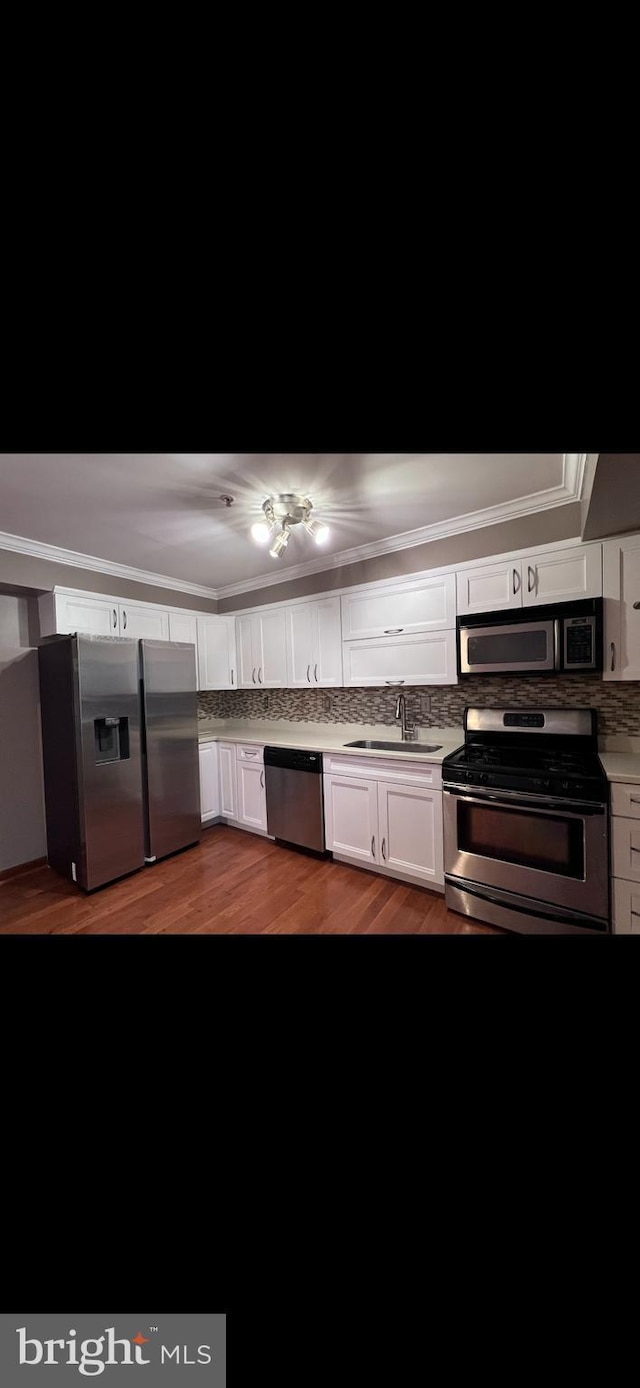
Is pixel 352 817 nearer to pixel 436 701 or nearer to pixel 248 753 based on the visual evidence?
pixel 436 701

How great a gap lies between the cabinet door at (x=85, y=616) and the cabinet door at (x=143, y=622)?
0.17ft

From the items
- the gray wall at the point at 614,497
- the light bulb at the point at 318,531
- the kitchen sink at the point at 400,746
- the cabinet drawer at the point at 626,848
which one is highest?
the light bulb at the point at 318,531

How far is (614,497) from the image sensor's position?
5.04ft

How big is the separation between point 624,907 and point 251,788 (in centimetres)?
249

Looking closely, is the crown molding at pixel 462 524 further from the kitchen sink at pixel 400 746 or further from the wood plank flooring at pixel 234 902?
the wood plank flooring at pixel 234 902

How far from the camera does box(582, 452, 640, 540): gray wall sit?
1288mm

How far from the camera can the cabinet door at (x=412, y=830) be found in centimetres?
228

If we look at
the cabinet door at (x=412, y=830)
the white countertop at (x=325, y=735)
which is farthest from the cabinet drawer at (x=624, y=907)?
the white countertop at (x=325, y=735)
